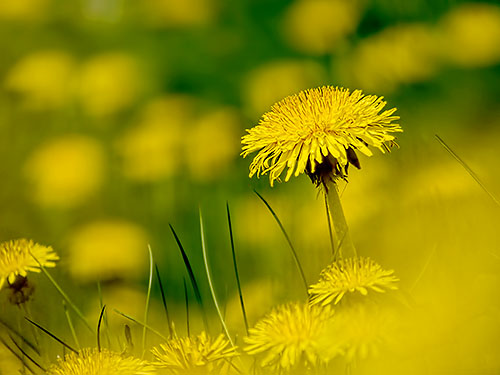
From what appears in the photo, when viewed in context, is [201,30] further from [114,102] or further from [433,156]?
[433,156]

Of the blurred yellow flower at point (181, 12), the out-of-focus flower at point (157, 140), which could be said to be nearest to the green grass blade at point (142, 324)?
the out-of-focus flower at point (157, 140)

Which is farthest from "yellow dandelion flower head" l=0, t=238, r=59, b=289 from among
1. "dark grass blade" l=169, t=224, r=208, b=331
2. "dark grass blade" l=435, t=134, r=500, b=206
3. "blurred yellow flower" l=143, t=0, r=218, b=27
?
"dark grass blade" l=435, t=134, r=500, b=206

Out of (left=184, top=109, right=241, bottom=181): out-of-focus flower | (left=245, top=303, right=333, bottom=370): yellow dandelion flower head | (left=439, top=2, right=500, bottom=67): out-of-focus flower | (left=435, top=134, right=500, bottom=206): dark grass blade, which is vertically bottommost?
(left=245, top=303, right=333, bottom=370): yellow dandelion flower head

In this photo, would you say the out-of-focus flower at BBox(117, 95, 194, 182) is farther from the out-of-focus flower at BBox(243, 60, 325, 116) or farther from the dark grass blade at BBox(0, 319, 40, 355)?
the dark grass blade at BBox(0, 319, 40, 355)

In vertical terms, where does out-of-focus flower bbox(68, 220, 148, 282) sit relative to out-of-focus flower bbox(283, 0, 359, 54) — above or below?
below

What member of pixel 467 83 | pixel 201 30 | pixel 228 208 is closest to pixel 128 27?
pixel 201 30

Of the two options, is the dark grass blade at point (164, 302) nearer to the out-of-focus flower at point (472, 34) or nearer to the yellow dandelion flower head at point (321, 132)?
the yellow dandelion flower head at point (321, 132)
